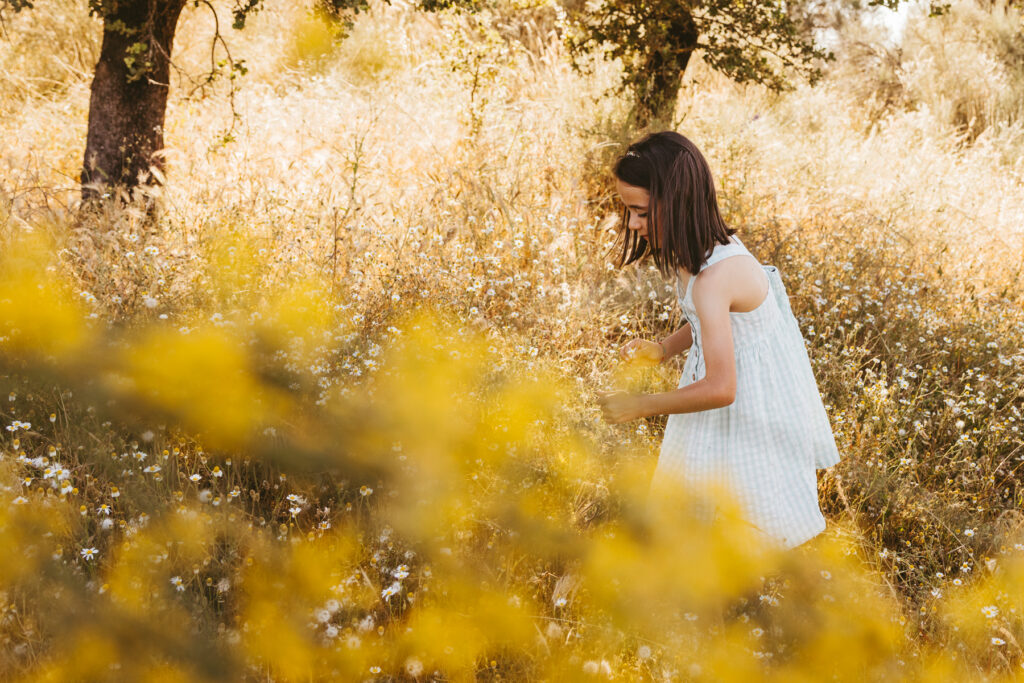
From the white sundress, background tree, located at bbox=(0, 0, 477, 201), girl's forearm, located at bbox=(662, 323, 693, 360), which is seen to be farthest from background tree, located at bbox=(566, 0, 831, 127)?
the white sundress

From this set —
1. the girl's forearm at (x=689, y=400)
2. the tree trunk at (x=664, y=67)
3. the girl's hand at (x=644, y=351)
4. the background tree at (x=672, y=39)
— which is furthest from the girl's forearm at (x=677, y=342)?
the tree trunk at (x=664, y=67)

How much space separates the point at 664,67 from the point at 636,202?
142 inches

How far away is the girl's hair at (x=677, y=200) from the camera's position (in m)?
2.04

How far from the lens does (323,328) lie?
2.92 metres

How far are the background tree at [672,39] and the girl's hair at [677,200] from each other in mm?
2848

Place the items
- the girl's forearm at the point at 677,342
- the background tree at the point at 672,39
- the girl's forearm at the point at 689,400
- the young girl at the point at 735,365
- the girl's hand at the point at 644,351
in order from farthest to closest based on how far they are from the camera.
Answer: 1. the background tree at the point at 672,39
2. the girl's forearm at the point at 677,342
3. the girl's hand at the point at 644,351
4. the young girl at the point at 735,365
5. the girl's forearm at the point at 689,400

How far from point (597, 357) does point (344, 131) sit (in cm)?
332

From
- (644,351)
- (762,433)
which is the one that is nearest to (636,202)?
(644,351)

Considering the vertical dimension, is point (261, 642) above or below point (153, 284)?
below

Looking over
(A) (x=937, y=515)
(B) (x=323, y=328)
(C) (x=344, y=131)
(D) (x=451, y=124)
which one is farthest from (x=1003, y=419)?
(C) (x=344, y=131)

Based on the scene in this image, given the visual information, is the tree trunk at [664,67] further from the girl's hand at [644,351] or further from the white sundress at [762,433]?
the white sundress at [762,433]

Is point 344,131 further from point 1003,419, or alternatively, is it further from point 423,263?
point 1003,419

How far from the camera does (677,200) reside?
80.8 inches

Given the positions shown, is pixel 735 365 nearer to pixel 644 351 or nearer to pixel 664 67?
pixel 644 351
